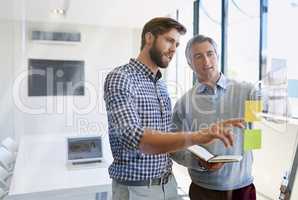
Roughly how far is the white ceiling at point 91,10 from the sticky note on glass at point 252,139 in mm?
1688

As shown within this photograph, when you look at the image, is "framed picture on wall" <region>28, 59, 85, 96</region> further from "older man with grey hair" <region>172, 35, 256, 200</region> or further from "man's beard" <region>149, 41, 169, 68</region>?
"man's beard" <region>149, 41, 169, 68</region>

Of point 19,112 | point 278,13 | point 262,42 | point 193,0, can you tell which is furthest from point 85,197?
point 19,112

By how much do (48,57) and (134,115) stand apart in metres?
3.12

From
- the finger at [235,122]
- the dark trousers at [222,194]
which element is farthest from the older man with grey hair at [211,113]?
the finger at [235,122]

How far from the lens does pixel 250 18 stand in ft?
5.53

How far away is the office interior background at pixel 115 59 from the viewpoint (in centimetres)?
137

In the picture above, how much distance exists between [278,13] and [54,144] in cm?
245

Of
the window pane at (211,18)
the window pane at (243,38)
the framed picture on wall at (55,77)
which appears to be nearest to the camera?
the window pane at (243,38)

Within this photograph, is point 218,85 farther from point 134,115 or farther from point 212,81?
point 134,115

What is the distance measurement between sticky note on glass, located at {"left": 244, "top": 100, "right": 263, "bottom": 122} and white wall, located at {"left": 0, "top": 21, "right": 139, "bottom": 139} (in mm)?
2361

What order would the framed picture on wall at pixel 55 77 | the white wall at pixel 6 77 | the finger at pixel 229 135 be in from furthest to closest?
the framed picture on wall at pixel 55 77 < the white wall at pixel 6 77 < the finger at pixel 229 135

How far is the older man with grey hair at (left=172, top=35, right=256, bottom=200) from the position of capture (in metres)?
1.22

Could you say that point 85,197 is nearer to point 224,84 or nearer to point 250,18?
point 224,84

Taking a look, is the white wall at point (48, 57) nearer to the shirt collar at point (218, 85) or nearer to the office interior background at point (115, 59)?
the office interior background at point (115, 59)
